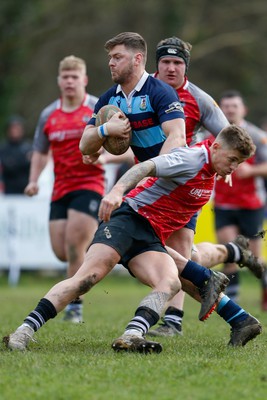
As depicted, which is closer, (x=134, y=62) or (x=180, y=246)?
(x=134, y=62)

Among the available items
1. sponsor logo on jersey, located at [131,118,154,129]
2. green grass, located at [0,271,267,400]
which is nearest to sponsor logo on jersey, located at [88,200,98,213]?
green grass, located at [0,271,267,400]

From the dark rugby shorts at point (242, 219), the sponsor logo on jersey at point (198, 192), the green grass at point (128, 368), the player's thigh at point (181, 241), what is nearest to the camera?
the green grass at point (128, 368)

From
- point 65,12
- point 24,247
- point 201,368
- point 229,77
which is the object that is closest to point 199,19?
point 229,77

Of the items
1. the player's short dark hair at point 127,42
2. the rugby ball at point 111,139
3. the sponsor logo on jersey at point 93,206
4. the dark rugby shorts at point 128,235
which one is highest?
the player's short dark hair at point 127,42

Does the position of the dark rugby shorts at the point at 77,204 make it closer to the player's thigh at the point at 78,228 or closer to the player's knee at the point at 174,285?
the player's thigh at the point at 78,228

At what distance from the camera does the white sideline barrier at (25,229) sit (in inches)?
666

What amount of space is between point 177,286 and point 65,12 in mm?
25351

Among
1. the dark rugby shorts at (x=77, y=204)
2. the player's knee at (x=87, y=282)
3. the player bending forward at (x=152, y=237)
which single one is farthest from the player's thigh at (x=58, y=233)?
the player's knee at (x=87, y=282)

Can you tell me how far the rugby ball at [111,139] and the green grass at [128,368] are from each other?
1440mm

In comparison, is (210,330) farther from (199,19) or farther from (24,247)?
(199,19)

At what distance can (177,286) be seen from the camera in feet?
22.0

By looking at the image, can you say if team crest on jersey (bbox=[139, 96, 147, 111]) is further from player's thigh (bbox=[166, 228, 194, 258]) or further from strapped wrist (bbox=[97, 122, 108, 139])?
player's thigh (bbox=[166, 228, 194, 258])

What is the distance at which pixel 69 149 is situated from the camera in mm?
9727

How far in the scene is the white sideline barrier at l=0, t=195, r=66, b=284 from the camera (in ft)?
55.5
